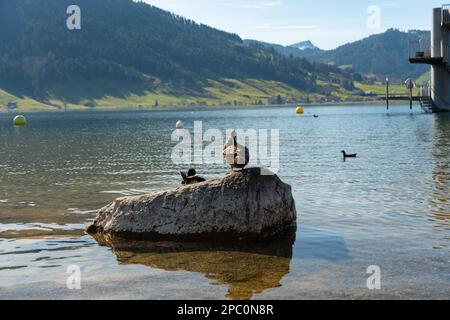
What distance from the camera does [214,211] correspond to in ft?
69.9

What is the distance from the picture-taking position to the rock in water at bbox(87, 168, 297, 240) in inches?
837

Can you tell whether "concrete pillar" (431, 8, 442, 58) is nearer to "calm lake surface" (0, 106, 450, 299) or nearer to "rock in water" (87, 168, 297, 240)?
"calm lake surface" (0, 106, 450, 299)

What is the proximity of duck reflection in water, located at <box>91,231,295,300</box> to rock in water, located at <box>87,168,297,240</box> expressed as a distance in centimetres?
49

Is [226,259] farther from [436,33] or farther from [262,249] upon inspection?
[436,33]

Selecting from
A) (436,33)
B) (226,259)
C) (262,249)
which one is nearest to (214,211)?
(262,249)

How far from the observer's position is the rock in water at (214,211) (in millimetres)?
21266

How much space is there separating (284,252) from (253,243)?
1.65 meters

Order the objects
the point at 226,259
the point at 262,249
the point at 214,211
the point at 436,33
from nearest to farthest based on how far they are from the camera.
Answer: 1. the point at 226,259
2. the point at 262,249
3. the point at 214,211
4. the point at 436,33

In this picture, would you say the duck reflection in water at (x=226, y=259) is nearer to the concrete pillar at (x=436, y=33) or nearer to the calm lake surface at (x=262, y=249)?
the calm lake surface at (x=262, y=249)

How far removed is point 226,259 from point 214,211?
270 centimetres

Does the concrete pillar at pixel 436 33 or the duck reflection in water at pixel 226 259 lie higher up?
the concrete pillar at pixel 436 33

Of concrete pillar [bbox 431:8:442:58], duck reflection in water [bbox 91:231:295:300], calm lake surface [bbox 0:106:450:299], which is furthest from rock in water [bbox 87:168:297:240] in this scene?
concrete pillar [bbox 431:8:442:58]

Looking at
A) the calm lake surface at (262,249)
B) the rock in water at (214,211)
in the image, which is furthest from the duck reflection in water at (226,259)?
the rock in water at (214,211)

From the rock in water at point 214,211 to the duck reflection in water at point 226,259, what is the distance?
0.49 metres
